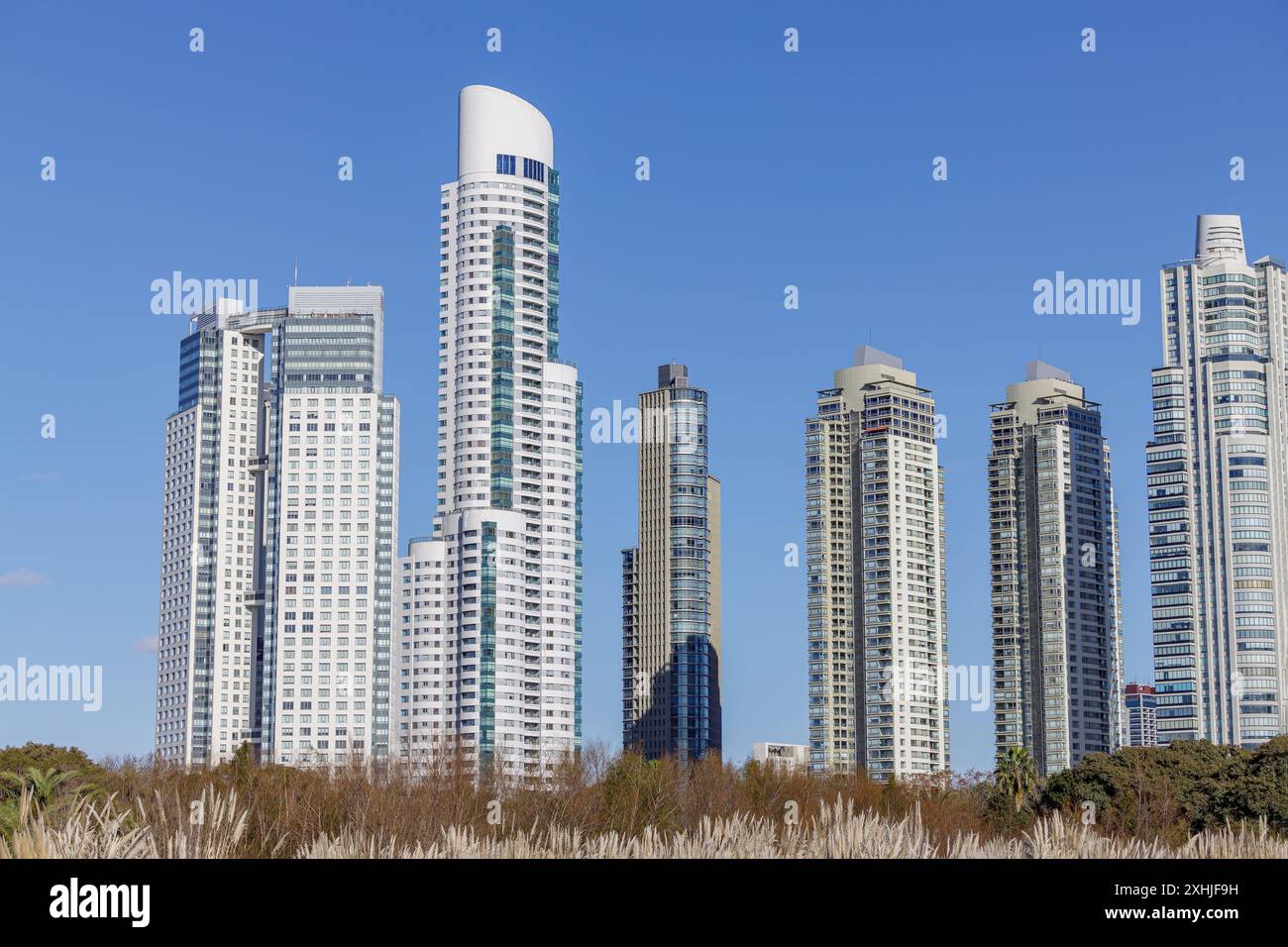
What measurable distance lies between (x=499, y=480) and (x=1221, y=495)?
7698 centimetres

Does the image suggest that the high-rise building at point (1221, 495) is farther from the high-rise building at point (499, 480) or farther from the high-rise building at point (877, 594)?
the high-rise building at point (499, 480)

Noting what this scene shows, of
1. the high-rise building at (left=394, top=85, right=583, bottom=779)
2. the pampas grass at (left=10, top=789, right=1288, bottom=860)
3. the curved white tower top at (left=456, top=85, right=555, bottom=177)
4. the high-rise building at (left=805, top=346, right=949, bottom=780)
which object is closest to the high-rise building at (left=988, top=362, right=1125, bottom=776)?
the high-rise building at (left=805, top=346, right=949, bottom=780)

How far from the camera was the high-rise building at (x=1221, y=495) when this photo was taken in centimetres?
17162

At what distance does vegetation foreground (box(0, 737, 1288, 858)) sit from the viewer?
110ft

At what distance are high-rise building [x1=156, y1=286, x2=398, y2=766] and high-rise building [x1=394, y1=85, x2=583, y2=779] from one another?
625 cm

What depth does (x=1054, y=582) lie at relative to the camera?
182375 millimetres

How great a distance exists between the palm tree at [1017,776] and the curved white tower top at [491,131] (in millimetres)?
105566

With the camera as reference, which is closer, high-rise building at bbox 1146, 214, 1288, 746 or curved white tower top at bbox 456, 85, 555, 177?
high-rise building at bbox 1146, 214, 1288, 746

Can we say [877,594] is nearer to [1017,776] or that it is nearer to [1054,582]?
[1054,582]

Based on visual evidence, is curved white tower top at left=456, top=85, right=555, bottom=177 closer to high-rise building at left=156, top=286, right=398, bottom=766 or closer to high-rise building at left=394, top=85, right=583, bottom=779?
high-rise building at left=394, top=85, right=583, bottom=779

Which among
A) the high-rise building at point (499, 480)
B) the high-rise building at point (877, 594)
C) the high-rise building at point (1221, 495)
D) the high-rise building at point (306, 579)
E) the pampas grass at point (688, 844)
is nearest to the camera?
the pampas grass at point (688, 844)

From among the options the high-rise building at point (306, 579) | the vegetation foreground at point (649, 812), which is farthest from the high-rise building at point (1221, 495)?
the high-rise building at point (306, 579)
